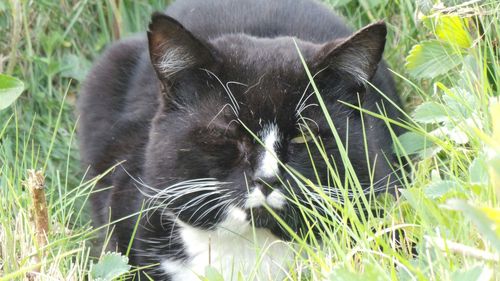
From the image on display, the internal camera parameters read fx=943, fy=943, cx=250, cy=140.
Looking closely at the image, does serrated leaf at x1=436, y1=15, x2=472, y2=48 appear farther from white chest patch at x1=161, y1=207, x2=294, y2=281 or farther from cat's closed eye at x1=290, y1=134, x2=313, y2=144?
white chest patch at x1=161, y1=207, x2=294, y2=281

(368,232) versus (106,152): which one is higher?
(368,232)

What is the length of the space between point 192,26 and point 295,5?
13.0 inches

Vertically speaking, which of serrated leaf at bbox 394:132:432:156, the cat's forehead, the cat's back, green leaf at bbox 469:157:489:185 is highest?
the cat's forehead

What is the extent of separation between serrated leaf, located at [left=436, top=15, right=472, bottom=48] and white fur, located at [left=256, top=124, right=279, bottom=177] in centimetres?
60

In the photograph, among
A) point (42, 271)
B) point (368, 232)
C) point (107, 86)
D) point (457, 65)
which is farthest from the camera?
point (107, 86)

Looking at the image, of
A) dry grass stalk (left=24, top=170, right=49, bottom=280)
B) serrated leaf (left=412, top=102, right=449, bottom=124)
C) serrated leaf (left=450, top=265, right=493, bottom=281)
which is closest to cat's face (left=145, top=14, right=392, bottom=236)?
serrated leaf (left=412, top=102, right=449, bottom=124)

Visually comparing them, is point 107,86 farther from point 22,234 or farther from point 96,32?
point 22,234

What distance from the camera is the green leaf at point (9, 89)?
2.31 m

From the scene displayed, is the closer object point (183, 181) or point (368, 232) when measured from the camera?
point (368, 232)

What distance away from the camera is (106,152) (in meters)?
2.82

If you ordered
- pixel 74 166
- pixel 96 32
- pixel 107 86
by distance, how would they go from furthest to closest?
1. pixel 96 32
2. pixel 74 166
3. pixel 107 86

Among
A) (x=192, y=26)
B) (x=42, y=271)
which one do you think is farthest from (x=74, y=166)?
(x=42, y=271)

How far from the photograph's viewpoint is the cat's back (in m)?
2.74

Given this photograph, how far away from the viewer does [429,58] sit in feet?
8.13
